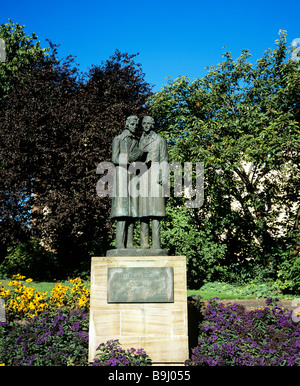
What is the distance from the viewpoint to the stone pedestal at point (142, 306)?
5.03m

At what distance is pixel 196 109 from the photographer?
13164 mm

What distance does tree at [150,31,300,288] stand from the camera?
1120 cm

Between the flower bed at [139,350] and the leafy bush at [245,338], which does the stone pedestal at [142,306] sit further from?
the leafy bush at [245,338]

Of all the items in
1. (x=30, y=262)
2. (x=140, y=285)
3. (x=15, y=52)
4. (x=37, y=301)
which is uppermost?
(x=15, y=52)

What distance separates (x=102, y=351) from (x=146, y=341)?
1.90 feet

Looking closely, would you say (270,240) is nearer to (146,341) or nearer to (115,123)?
(115,123)

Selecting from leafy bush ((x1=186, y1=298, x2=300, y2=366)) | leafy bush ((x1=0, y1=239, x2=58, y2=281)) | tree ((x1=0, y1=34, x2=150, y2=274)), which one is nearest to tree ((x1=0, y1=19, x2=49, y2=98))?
tree ((x1=0, y1=34, x2=150, y2=274))

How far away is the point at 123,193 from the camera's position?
18.3 ft

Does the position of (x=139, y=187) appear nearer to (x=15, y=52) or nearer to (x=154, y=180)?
(x=154, y=180)

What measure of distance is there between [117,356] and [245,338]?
6.88 ft

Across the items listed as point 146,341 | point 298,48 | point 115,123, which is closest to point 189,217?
point 115,123

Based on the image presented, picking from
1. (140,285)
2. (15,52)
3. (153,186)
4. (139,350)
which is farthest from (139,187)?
(15,52)

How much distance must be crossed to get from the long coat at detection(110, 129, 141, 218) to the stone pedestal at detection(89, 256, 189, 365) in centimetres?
69

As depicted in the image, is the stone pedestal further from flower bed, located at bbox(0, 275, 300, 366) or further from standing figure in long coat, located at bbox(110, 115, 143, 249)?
standing figure in long coat, located at bbox(110, 115, 143, 249)
